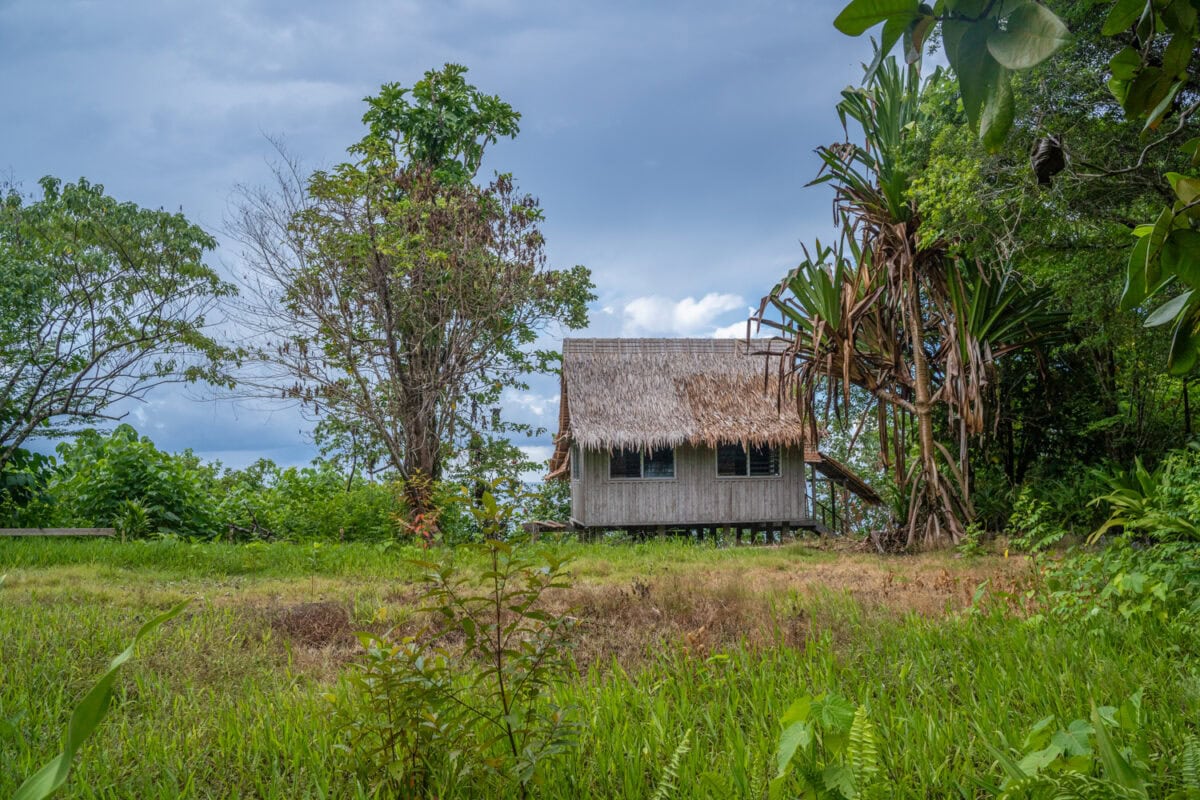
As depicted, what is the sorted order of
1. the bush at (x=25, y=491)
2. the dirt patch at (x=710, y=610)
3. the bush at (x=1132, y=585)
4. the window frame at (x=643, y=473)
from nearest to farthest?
the bush at (x=1132, y=585), the dirt patch at (x=710, y=610), the bush at (x=25, y=491), the window frame at (x=643, y=473)

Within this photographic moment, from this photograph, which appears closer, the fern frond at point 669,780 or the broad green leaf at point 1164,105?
the broad green leaf at point 1164,105

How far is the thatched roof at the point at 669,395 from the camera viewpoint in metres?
15.3

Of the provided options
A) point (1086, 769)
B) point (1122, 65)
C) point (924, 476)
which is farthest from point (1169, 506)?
point (1122, 65)

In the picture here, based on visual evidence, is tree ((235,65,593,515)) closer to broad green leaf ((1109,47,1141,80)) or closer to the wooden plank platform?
the wooden plank platform

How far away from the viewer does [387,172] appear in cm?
1242

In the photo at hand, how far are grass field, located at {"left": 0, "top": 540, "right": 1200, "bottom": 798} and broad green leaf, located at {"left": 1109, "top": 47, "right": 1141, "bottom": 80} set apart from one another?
5.41 ft

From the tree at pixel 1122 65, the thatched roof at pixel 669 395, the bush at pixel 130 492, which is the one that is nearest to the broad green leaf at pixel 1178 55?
the tree at pixel 1122 65

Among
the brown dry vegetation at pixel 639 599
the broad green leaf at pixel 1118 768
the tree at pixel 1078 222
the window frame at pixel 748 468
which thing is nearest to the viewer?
the broad green leaf at pixel 1118 768

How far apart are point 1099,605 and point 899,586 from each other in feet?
6.82

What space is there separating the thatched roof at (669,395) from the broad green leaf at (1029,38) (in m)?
14.1

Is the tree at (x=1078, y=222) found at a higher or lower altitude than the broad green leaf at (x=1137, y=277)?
higher

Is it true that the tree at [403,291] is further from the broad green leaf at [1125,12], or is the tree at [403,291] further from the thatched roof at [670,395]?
the broad green leaf at [1125,12]

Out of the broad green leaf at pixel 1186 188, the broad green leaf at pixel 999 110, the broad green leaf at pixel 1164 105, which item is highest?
the broad green leaf at pixel 1164 105

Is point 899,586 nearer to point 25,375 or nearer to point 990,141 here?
point 990,141
